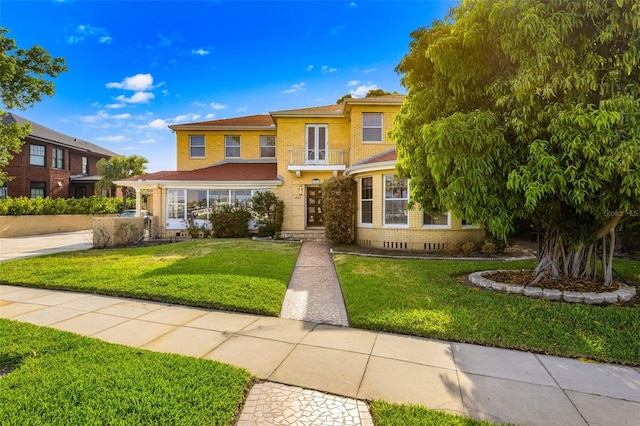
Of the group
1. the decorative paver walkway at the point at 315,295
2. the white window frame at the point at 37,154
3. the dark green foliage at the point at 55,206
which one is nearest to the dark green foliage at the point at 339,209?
the decorative paver walkway at the point at 315,295

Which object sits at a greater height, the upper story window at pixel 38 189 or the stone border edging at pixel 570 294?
the upper story window at pixel 38 189

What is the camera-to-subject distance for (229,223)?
1627 centimetres

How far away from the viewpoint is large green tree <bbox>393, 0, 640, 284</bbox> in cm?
473

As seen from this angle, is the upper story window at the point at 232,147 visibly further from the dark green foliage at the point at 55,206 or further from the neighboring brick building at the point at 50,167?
the neighboring brick building at the point at 50,167

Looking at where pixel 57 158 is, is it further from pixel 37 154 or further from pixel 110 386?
pixel 110 386

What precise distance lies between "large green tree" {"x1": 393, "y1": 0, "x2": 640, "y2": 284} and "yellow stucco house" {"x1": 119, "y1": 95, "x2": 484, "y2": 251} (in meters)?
6.31

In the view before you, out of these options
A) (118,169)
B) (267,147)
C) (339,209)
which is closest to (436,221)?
(339,209)

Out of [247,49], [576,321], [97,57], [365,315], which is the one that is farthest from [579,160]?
Result: [97,57]

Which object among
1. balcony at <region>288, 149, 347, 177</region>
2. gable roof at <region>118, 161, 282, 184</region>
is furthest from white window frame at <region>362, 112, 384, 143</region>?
gable roof at <region>118, 161, 282, 184</region>

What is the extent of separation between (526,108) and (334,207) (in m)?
8.94

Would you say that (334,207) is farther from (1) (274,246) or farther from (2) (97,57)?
(2) (97,57)

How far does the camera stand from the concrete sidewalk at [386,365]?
3.04m

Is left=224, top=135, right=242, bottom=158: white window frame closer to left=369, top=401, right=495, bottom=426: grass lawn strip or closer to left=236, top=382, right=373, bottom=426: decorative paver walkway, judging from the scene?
left=236, top=382, right=373, bottom=426: decorative paver walkway

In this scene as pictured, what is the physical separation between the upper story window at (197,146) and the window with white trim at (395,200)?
40.0ft
